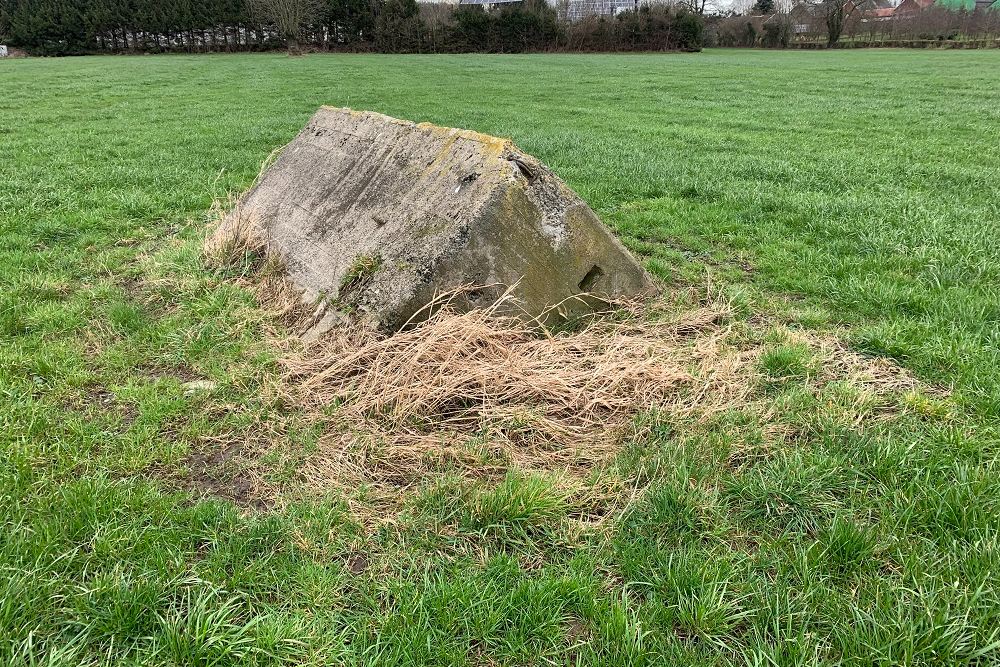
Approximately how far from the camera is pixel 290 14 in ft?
144

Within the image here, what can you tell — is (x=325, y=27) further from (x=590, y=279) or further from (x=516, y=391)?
(x=516, y=391)

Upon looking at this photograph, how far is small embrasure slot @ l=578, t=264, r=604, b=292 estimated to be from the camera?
164 inches

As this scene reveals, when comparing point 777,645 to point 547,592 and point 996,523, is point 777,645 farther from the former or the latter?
point 996,523

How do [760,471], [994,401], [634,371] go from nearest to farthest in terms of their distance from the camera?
[760,471] → [994,401] → [634,371]

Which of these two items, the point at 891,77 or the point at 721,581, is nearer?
the point at 721,581

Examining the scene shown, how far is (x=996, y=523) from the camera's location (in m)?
2.46

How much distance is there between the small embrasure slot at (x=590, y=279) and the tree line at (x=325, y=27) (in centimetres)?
4769

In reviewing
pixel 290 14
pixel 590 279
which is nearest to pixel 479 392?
pixel 590 279

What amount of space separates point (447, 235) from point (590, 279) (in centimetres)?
104

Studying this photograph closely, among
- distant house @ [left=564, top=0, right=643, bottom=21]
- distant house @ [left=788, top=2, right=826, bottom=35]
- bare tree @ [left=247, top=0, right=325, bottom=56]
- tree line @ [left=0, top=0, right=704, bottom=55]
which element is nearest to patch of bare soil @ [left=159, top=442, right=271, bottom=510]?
bare tree @ [left=247, top=0, right=325, bottom=56]

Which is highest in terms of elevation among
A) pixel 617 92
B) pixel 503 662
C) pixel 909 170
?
pixel 617 92

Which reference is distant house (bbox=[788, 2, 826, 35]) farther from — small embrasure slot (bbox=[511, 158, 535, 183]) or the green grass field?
small embrasure slot (bbox=[511, 158, 535, 183])

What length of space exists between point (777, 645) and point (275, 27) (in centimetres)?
5389

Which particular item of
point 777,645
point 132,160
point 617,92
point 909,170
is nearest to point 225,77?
point 617,92
